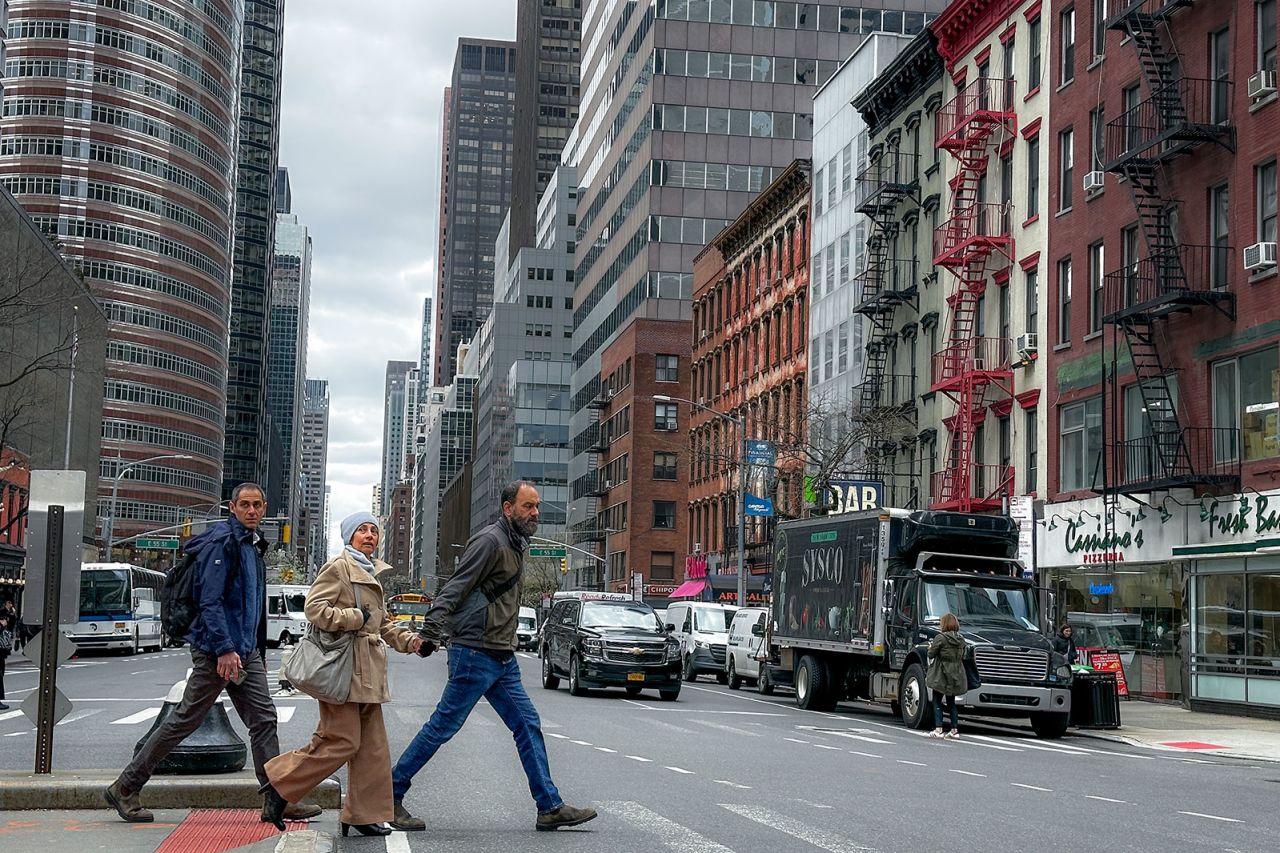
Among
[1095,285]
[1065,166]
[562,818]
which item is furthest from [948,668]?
[1065,166]

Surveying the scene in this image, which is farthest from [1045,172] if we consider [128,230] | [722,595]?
[128,230]

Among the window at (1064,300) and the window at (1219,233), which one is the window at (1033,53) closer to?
the window at (1064,300)

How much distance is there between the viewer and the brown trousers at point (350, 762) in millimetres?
9117

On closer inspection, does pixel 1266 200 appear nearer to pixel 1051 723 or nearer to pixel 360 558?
pixel 1051 723

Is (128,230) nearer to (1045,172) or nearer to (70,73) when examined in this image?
(70,73)

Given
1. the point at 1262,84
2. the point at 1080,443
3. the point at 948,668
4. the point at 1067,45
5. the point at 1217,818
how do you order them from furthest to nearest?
1. the point at 1067,45
2. the point at 1080,443
3. the point at 1262,84
4. the point at 948,668
5. the point at 1217,818

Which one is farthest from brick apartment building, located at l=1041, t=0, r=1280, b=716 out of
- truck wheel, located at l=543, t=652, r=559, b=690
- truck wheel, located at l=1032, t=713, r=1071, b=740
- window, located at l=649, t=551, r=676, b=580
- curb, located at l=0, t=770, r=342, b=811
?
window, located at l=649, t=551, r=676, b=580

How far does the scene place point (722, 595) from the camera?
62125 millimetres

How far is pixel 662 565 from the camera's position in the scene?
92.7 meters

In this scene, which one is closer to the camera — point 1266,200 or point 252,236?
point 1266,200

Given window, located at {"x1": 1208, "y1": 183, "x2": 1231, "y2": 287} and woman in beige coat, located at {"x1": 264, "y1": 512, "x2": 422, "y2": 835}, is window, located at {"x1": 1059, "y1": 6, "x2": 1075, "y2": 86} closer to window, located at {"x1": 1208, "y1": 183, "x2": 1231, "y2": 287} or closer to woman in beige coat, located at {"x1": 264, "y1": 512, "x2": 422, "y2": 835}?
window, located at {"x1": 1208, "y1": 183, "x2": 1231, "y2": 287}

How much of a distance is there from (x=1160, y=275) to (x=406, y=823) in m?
26.0

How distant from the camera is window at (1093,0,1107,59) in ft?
119

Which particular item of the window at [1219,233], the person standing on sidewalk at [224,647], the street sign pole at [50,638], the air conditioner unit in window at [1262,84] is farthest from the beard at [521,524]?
the window at [1219,233]
